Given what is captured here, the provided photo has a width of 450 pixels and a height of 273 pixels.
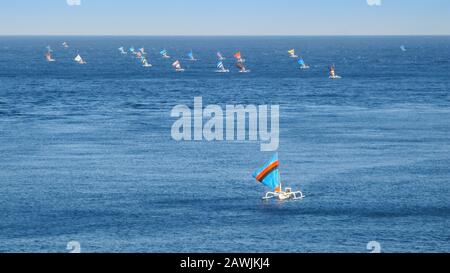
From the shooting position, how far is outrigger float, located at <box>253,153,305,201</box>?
8825 cm

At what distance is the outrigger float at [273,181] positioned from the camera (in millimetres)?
88250

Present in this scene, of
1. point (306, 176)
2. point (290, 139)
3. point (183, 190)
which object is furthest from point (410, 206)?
point (290, 139)

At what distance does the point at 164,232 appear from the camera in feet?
244

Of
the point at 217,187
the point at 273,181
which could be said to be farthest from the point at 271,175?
the point at 217,187

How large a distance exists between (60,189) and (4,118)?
7215 centimetres

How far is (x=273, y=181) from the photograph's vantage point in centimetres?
8900

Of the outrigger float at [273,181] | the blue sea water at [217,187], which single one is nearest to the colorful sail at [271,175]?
the outrigger float at [273,181]

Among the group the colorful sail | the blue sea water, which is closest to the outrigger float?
the colorful sail

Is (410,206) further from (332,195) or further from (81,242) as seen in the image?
(81,242)

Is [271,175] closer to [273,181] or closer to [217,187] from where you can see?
[273,181]

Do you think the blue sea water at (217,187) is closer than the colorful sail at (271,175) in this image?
Yes

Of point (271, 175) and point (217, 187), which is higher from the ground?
point (271, 175)

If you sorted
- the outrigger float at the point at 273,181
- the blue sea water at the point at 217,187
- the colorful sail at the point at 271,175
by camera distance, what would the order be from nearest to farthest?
the blue sea water at the point at 217,187 → the outrigger float at the point at 273,181 → the colorful sail at the point at 271,175

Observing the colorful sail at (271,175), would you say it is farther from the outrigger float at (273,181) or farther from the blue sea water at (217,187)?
the blue sea water at (217,187)
